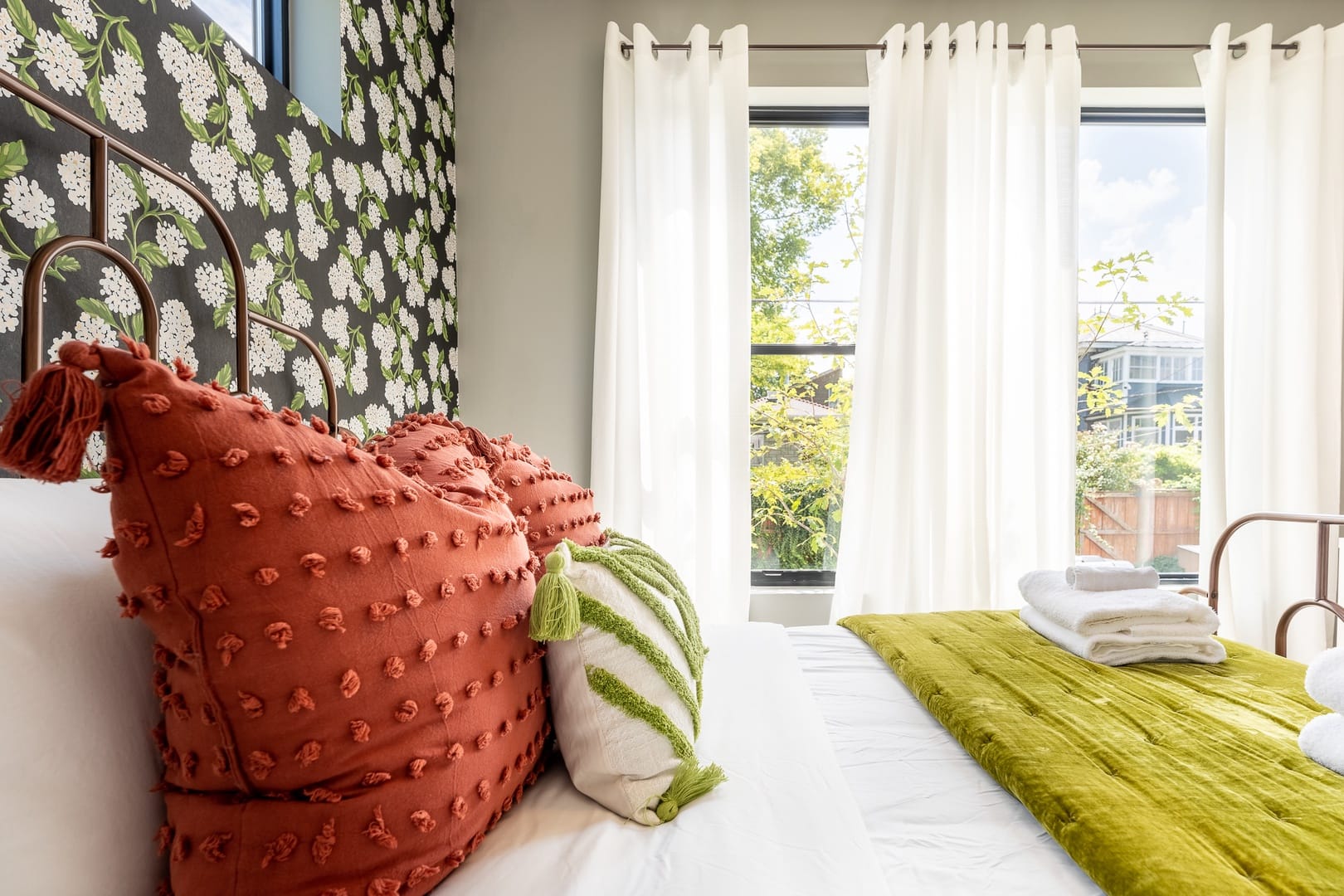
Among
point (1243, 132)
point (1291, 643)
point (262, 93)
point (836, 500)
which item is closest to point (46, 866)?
point (262, 93)

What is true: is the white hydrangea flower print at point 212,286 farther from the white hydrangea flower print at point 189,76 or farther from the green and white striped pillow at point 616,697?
the green and white striped pillow at point 616,697

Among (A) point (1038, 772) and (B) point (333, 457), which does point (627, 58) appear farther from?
(A) point (1038, 772)

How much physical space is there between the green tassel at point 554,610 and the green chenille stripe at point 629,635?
0.03m

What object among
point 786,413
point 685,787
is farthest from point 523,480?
point 786,413

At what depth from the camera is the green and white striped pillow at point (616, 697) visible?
77 centimetres

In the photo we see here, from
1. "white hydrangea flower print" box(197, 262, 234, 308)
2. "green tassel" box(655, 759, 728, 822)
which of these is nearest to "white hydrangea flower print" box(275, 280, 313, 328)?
"white hydrangea flower print" box(197, 262, 234, 308)

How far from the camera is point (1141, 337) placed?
289 centimetres

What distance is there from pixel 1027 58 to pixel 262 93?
2.54 m

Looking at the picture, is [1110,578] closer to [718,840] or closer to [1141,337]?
[718,840]

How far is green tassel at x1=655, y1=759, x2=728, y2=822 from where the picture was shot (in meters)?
0.77

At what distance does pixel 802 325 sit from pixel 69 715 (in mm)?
2599

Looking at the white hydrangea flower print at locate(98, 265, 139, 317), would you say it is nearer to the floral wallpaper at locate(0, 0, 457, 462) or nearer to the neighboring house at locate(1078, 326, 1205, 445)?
the floral wallpaper at locate(0, 0, 457, 462)

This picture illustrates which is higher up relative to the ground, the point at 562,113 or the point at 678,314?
the point at 562,113

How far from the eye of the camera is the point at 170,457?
0.54m
